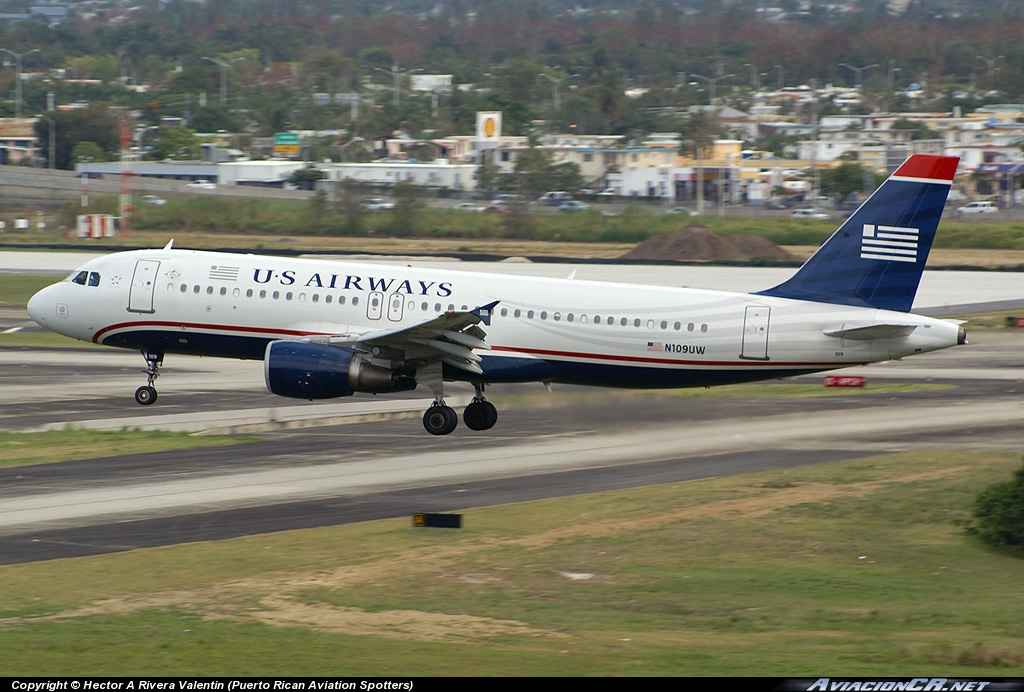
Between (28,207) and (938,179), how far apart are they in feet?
352

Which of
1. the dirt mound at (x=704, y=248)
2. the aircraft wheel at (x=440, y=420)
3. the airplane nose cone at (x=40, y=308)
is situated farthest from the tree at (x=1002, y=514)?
the dirt mound at (x=704, y=248)

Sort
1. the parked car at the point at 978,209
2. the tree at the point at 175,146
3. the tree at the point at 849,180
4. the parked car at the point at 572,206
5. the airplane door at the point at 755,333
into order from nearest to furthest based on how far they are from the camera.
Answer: the airplane door at the point at 755,333 → the parked car at the point at 572,206 → the parked car at the point at 978,209 → the tree at the point at 849,180 → the tree at the point at 175,146

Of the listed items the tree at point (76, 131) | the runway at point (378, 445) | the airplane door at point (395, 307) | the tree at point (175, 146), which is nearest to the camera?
the runway at point (378, 445)

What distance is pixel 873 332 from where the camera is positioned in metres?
33.3

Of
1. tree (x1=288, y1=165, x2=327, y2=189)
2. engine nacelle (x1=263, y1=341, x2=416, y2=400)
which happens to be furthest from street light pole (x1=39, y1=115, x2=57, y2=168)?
engine nacelle (x1=263, y1=341, x2=416, y2=400)

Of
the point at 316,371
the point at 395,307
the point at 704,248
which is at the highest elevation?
A: the point at 704,248

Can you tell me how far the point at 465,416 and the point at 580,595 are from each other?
51.5 ft

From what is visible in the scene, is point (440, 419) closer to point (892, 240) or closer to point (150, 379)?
point (150, 379)

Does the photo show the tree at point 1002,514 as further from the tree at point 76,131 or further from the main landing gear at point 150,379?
the tree at point 76,131

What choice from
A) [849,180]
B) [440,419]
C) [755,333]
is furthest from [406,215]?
[755,333]

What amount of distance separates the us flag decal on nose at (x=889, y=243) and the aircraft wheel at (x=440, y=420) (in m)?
11.6

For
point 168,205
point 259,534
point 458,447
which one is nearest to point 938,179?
point 458,447

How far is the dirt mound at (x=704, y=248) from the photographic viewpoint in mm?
92062

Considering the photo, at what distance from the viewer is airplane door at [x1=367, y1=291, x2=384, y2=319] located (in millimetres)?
35938
